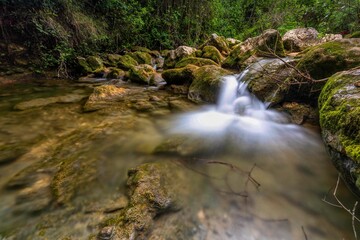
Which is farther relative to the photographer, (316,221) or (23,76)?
(23,76)

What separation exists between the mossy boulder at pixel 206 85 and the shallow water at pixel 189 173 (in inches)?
42.7

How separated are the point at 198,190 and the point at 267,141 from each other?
5.51 feet

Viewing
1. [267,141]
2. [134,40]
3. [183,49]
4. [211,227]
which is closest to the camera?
[211,227]

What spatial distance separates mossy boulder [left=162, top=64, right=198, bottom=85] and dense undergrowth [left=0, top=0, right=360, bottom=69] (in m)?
3.34

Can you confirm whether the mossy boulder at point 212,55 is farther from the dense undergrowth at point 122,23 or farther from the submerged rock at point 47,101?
the submerged rock at point 47,101

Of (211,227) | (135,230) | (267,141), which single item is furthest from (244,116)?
(135,230)

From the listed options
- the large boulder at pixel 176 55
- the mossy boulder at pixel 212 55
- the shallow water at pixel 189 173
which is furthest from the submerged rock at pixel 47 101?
the mossy boulder at pixel 212 55

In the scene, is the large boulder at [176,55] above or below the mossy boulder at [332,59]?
below

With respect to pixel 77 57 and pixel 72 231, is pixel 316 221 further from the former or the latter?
pixel 77 57

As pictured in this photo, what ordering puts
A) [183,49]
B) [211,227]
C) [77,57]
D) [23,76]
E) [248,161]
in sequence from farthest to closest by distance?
[183,49] < [77,57] < [23,76] < [248,161] < [211,227]

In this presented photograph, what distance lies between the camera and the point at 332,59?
10.8 ft

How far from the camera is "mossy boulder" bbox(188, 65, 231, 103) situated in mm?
4836

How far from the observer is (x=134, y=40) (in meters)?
10.4

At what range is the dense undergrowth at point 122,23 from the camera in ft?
18.7
